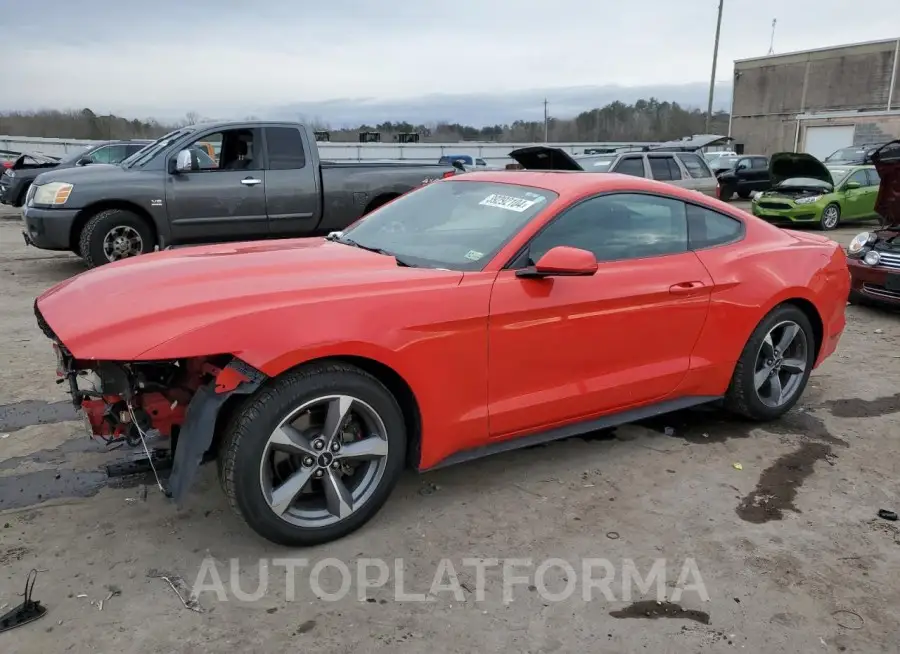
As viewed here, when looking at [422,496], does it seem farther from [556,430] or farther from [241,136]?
[241,136]

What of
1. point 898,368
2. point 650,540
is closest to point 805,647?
point 650,540

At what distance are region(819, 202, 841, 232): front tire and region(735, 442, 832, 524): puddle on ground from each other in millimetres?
12489

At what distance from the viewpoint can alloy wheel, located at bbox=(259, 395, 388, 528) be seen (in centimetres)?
282

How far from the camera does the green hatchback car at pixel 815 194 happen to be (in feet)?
48.4

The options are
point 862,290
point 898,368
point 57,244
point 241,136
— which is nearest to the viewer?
point 898,368

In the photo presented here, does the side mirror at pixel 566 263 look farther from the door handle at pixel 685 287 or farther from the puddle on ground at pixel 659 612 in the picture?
the puddle on ground at pixel 659 612

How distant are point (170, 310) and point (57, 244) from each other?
6329mm

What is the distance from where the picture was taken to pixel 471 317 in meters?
3.11

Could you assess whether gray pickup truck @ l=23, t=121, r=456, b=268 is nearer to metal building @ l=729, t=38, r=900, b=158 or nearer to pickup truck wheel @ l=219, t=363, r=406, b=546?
pickup truck wheel @ l=219, t=363, r=406, b=546

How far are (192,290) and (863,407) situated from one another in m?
4.32

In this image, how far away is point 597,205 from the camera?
3.64 metres

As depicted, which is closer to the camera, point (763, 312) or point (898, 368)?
point (763, 312)

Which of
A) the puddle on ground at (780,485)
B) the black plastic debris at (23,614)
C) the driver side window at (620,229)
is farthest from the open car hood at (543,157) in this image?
the black plastic debris at (23,614)

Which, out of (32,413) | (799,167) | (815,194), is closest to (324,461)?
(32,413)
